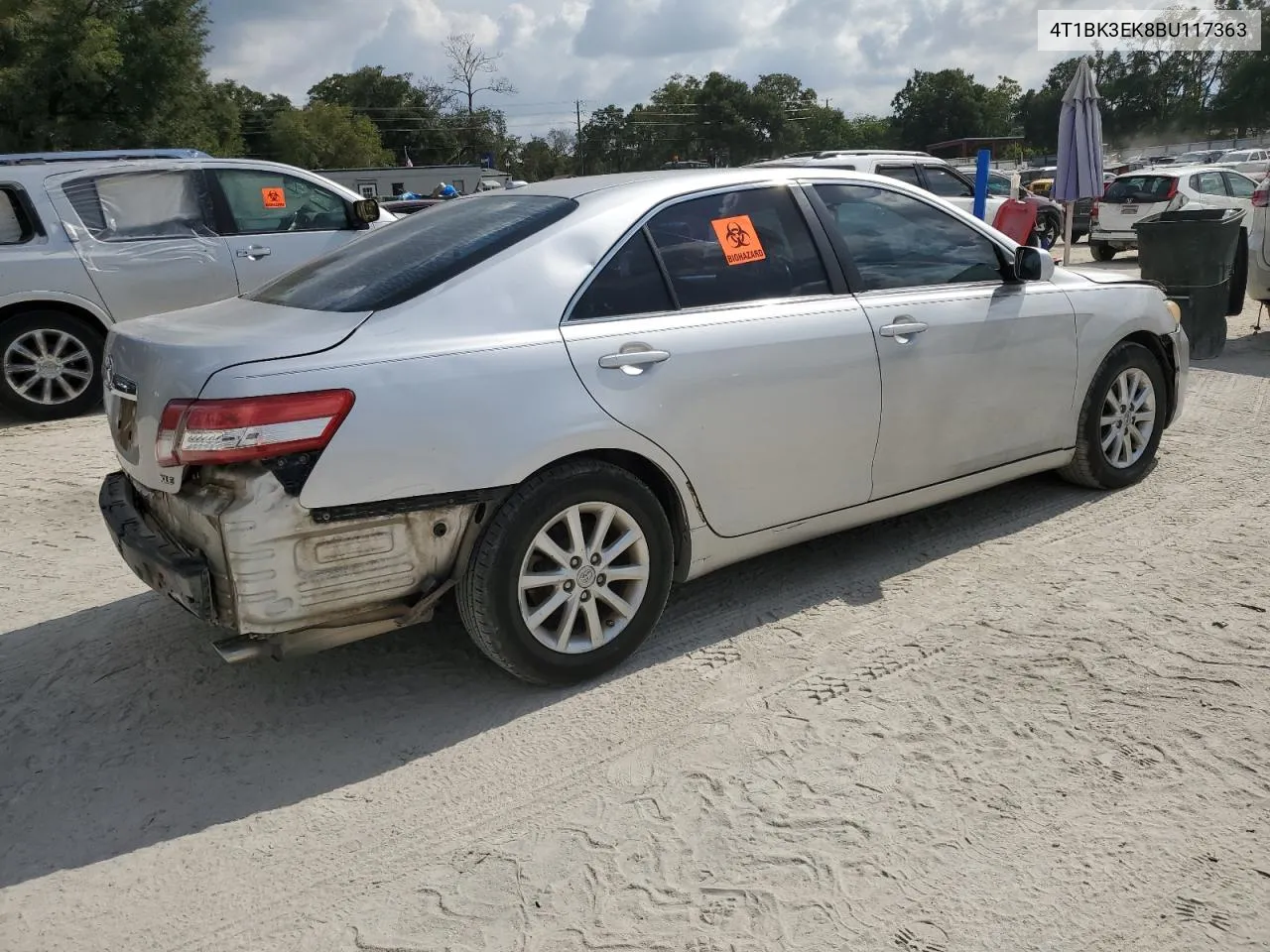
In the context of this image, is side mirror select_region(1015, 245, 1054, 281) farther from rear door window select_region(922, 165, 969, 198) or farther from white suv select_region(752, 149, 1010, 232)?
rear door window select_region(922, 165, 969, 198)

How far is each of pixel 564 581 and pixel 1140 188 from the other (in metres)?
17.7

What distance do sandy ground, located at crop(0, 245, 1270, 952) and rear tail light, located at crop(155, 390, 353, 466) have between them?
97 centimetres

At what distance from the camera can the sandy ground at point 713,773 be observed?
2.54 metres

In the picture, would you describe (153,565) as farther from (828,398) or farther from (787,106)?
(787,106)

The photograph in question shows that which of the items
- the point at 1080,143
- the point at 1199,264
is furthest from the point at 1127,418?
the point at 1080,143

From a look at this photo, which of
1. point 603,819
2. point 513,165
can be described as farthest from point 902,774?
point 513,165

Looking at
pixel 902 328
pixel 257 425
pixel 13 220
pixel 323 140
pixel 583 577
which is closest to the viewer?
pixel 257 425

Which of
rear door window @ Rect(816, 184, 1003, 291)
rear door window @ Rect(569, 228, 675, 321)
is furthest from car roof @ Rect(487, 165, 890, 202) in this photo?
rear door window @ Rect(569, 228, 675, 321)

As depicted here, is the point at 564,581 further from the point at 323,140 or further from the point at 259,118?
the point at 259,118

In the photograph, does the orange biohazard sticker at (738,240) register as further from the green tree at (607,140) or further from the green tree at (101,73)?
the green tree at (607,140)

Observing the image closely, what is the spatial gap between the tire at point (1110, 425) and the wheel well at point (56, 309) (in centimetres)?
686

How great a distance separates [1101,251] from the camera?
18.7m

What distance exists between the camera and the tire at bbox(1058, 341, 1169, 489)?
16.6 ft

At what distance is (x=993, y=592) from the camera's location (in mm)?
4207
